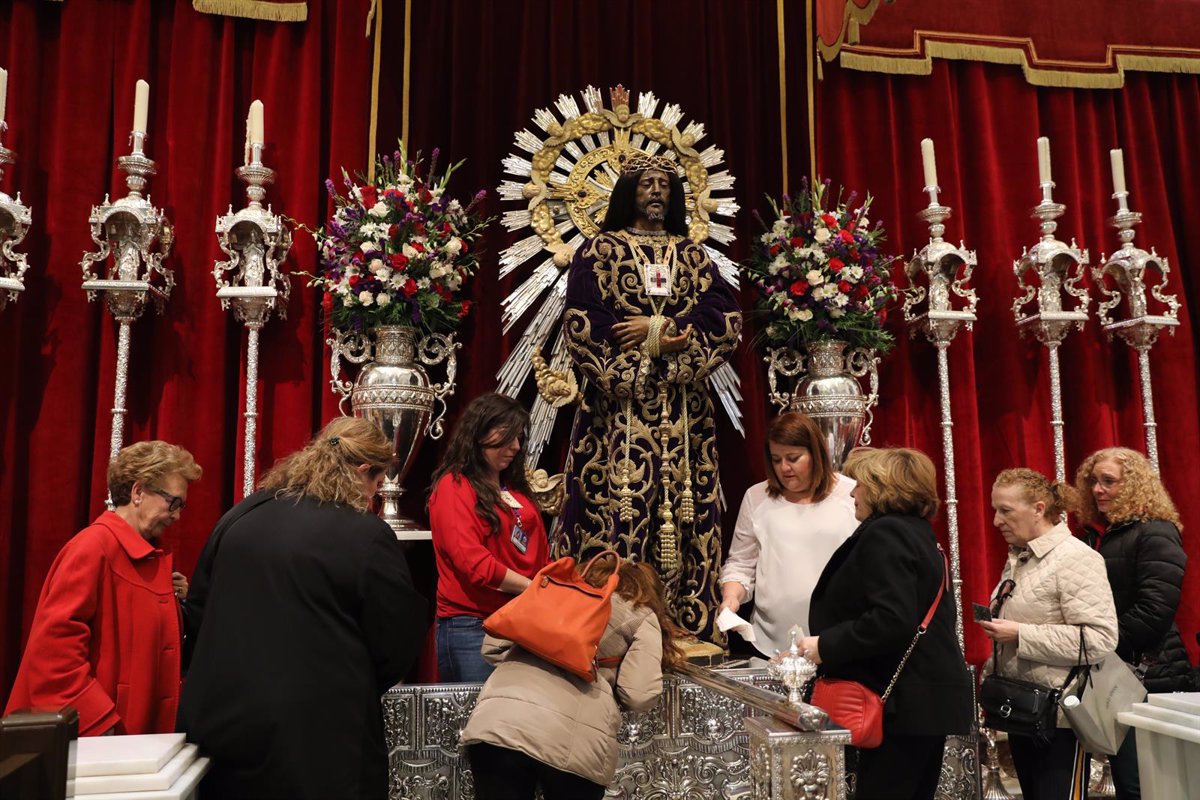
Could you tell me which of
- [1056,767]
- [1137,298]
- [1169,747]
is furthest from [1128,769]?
[1137,298]

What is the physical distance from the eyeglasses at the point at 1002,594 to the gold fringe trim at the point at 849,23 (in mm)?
2669

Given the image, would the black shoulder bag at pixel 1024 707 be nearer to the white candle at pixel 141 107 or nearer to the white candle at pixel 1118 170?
the white candle at pixel 1118 170

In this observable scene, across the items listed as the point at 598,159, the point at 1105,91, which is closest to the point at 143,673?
the point at 598,159

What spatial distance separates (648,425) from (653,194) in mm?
1090

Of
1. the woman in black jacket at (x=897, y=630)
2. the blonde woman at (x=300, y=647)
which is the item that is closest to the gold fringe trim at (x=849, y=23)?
the woman in black jacket at (x=897, y=630)

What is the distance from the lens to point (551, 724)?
287 centimetres

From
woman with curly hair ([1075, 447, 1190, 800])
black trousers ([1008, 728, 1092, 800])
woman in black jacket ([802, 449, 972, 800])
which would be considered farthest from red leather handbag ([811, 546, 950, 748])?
woman with curly hair ([1075, 447, 1190, 800])

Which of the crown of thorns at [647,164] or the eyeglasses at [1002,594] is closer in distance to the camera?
the eyeglasses at [1002,594]

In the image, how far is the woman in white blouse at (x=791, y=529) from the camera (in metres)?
4.32

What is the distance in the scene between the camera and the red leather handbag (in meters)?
2.79

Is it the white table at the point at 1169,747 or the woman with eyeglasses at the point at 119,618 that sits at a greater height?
the woman with eyeglasses at the point at 119,618

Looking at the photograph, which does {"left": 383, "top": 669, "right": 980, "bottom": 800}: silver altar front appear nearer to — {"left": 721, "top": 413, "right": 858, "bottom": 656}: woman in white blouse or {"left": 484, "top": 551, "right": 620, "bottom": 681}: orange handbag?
{"left": 721, "top": 413, "right": 858, "bottom": 656}: woman in white blouse

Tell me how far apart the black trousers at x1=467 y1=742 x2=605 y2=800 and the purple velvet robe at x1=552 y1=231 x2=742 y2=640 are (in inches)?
68.9

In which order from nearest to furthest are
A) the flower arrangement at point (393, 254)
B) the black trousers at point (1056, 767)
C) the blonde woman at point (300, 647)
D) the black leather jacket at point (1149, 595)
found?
the blonde woman at point (300, 647) < the black trousers at point (1056, 767) < the black leather jacket at point (1149, 595) < the flower arrangement at point (393, 254)
